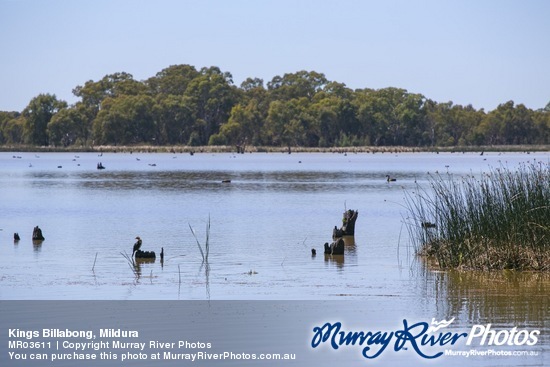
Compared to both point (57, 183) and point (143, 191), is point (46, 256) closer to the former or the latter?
point (143, 191)

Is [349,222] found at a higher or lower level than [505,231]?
lower

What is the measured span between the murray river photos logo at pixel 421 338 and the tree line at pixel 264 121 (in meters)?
132

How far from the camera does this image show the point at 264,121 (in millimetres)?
147875

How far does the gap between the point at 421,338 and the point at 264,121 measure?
136642mm

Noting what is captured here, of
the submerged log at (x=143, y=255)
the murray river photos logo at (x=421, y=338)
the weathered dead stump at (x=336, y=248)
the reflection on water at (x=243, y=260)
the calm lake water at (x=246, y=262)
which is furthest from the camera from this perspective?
the weathered dead stump at (x=336, y=248)

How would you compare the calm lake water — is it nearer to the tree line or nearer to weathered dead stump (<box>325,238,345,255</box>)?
weathered dead stump (<box>325,238,345,255</box>)

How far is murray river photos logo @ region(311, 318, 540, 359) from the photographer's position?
36.9ft

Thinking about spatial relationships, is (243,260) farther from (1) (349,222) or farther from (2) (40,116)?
(2) (40,116)

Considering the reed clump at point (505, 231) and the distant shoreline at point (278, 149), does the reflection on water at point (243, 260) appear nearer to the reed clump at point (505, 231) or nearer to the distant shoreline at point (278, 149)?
the reed clump at point (505, 231)

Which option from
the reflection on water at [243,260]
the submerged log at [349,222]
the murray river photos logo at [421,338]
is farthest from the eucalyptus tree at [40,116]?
the murray river photos logo at [421,338]

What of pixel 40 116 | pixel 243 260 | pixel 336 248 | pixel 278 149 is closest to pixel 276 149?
pixel 278 149

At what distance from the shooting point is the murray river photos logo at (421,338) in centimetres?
1124

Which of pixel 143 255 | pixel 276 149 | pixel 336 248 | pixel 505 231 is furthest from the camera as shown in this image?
pixel 276 149

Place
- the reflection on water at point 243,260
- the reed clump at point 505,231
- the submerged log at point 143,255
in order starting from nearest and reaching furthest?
the reflection on water at point 243,260
the reed clump at point 505,231
the submerged log at point 143,255
